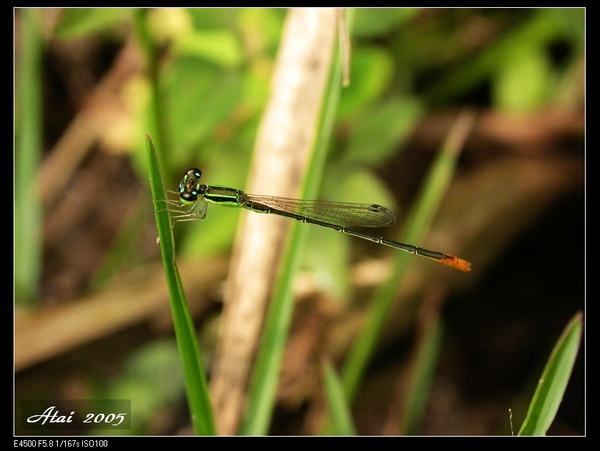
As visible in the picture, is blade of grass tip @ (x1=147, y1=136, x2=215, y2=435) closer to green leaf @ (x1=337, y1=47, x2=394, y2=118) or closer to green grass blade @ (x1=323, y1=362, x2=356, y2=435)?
green grass blade @ (x1=323, y1=362, x2=356, y2=435)

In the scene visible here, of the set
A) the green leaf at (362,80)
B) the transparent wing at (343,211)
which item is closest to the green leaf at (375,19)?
the green leaf at (362,80)

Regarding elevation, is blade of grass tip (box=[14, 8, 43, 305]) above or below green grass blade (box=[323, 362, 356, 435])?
above

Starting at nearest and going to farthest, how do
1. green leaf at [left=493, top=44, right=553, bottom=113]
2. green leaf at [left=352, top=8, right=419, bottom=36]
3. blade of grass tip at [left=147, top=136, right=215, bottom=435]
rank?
blade of grass tip at [left=147, top=136, right=215, bottom=435], green leaf at [left=352, top=8, right=419, bottom=36], green leaf at [left=493, top=44, right=553, bottom=113]

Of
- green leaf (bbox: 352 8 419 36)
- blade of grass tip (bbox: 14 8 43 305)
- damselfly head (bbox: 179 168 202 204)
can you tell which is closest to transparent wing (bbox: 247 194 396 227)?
damselfly head (bbox: 179 168 202 204)

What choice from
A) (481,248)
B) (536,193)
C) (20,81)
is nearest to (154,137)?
(20,81)

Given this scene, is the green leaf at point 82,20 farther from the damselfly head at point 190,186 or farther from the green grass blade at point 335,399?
the green grass blade at point 335,399

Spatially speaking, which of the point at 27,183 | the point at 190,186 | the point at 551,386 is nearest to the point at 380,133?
the point at 190,186
